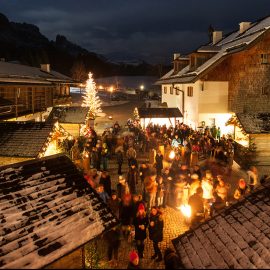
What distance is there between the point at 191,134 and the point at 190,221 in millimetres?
11524

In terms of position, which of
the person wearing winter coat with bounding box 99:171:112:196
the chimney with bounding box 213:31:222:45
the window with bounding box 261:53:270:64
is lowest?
the person wearing winter coat with bounding box 99:171:112:196

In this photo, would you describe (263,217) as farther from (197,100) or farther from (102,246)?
(197,100)

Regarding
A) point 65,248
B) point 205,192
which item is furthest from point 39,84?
point 65,248

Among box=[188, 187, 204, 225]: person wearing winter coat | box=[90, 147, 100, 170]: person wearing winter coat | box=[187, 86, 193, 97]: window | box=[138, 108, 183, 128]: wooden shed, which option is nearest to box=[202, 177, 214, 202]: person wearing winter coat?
box=[188, 187, 204, 225]: person wearing winter coat

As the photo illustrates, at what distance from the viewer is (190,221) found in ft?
35.5

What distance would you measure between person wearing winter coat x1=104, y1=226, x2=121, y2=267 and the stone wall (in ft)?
56.4

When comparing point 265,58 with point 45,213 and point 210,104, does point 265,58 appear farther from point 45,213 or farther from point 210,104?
point 45,213

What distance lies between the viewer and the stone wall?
22.8m

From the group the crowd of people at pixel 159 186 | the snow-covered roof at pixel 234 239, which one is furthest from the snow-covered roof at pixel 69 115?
the snow-covered roof at pixel 234 239

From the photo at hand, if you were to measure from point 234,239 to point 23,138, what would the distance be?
1016cm

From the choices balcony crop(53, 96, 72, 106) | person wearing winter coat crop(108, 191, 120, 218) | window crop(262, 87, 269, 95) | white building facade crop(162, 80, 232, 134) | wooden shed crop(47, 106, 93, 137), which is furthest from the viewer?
balcony crop(53, 96, 72, 106)

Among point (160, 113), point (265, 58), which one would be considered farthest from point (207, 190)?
point (160, 113)

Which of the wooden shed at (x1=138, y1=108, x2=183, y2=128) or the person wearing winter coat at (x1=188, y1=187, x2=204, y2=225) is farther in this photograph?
the wooden shed at (x1=138, y1=108, x2=183, y2=128)

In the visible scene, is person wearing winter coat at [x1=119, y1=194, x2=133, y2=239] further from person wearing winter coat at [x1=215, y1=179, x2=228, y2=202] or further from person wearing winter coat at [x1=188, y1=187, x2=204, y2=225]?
person wearing winter coat at [x1=215, y1=179, x2=228, y2=202]
